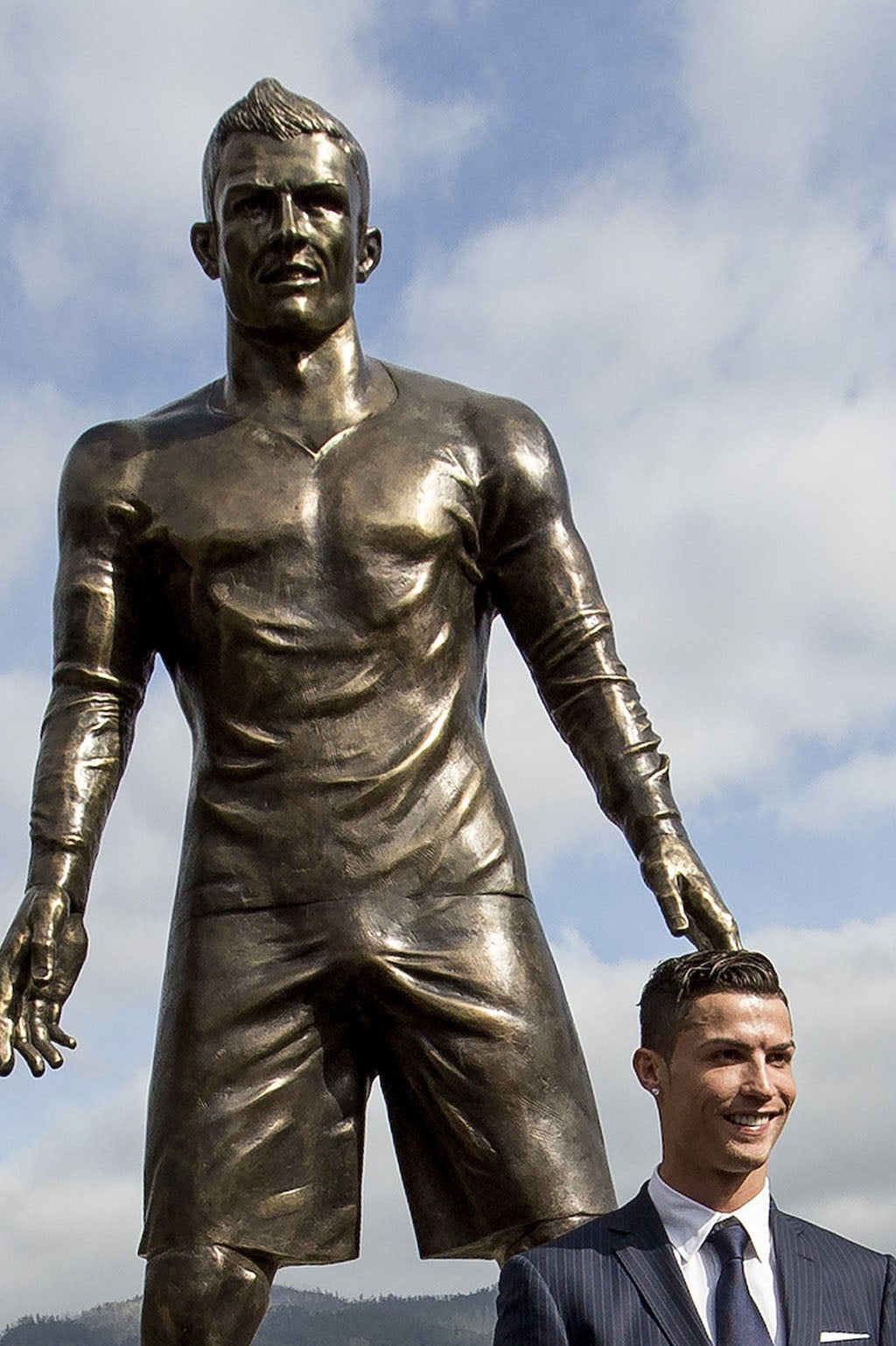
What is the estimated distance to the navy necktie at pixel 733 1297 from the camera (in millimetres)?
4312

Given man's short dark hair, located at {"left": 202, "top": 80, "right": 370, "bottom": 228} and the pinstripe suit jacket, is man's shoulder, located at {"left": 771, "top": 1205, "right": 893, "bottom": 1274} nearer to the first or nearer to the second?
the pinstripe suit jacket

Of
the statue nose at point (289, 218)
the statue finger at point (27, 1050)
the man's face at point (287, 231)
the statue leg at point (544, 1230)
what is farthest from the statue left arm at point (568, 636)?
the statue finger at point (27, 1050)

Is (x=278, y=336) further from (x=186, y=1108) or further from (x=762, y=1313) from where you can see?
(x=762, y=1313)

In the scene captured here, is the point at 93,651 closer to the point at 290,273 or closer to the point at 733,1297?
the point at 290,273

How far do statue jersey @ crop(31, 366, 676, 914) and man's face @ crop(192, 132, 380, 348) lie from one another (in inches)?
14.6

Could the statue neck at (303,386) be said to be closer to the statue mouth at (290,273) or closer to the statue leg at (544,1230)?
the statue mouth at (290,273)

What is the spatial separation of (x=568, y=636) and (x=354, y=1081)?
151 cm

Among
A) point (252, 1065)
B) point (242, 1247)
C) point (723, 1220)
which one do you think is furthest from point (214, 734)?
point (723, 1220)

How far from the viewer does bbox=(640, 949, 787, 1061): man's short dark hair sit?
4.58m

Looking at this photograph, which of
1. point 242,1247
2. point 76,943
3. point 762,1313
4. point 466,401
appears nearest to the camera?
point 762,1313

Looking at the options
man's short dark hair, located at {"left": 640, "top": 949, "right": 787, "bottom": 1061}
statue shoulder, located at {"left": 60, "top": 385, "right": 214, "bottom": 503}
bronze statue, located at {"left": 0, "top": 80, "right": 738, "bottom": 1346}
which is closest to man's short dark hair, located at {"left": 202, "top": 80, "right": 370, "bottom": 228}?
bronze statue, located at {"left": 0, "top": 80, "right": 738, "bottom": 1346}

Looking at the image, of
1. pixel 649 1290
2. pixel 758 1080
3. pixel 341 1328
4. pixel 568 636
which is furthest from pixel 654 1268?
pixel 341 1328

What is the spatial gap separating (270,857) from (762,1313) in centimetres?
228

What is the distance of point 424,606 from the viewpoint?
643 centimetres
